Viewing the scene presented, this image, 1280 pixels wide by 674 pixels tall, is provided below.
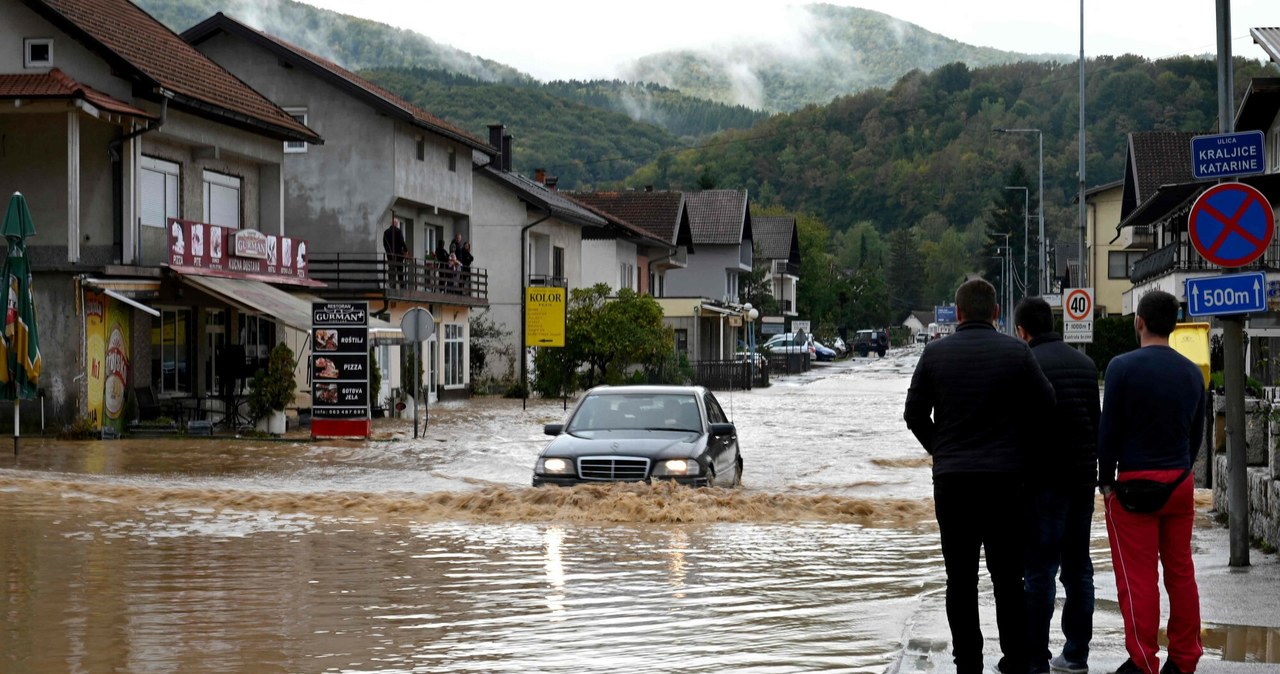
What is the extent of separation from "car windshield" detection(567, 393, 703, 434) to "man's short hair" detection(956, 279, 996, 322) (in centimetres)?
968

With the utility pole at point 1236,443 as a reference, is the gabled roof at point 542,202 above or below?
above

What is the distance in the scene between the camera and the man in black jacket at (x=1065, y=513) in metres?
7.81

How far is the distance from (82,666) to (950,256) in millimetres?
195508

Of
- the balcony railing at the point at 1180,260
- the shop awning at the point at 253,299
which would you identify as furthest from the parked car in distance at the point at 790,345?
the shop awning at the point at 253,299

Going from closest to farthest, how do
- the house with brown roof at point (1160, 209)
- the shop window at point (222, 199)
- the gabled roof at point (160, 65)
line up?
the gabled roof at point (160, 65) < the shop window at point (222, 199) < the house with brown roof at point (1160, 209)

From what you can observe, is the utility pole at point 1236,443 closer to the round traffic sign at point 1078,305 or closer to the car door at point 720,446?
the car door at point 720,446

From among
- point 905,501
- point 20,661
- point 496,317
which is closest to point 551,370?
point 496,317

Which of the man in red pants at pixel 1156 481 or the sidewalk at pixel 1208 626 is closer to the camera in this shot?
the man in red pants at pixel 1156 481

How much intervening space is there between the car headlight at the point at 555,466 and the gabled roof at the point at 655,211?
57.4m

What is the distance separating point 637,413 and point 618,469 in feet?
5.48

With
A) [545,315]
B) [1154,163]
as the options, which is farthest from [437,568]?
[1154,163]

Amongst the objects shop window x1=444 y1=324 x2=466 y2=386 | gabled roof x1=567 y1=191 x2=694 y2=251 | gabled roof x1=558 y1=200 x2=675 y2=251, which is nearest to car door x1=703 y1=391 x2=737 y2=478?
shop window x1=444 y1=324 x2=466 y2=386

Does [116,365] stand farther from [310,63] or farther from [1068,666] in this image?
[1068,666]

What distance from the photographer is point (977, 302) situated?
301 inches
